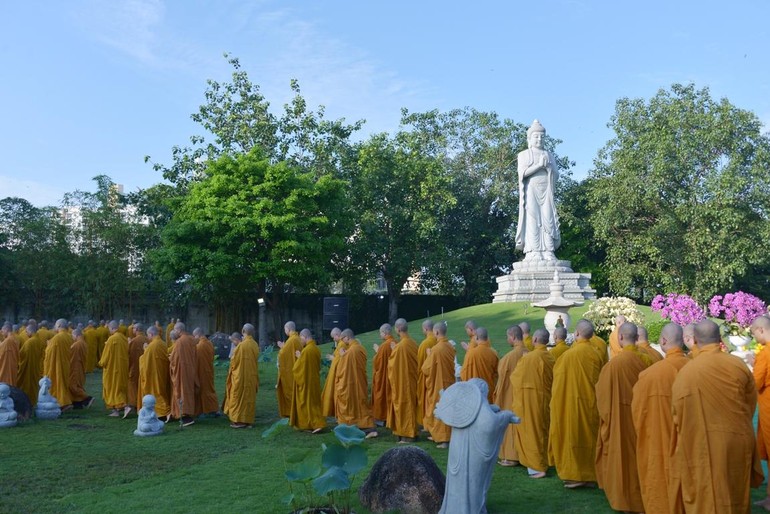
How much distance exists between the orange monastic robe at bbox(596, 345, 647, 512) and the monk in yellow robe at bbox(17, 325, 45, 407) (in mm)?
12039

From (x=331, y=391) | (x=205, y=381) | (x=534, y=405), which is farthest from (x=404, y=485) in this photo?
(x=205, y=381)

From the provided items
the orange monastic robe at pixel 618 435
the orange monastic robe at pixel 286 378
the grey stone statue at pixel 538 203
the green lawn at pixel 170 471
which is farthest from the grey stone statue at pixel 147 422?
the grey stone statue at pixel 538 203

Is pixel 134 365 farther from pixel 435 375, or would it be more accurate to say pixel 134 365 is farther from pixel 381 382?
pixel 435 375

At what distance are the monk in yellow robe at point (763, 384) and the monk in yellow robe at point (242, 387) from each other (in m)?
8.06

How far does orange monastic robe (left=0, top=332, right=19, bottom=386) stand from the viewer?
13922 millimetres

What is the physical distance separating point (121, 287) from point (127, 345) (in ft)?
65.5

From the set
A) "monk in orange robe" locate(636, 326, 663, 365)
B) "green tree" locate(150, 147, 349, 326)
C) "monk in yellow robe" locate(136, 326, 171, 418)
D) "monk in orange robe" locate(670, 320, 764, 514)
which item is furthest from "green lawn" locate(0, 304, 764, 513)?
"green tree" locate(150, 147, 349, 326)

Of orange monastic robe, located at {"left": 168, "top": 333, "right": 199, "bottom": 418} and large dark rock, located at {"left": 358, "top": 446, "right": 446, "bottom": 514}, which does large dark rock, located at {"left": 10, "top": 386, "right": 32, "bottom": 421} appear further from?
large dark rock, located at {"left": 358, "top": 446, "right": 446, "bottom": 514}

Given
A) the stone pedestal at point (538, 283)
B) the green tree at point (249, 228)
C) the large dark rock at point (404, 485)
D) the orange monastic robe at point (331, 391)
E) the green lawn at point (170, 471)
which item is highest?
the green tree at point (249, 228)

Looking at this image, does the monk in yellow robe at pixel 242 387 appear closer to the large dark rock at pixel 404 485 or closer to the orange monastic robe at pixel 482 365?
the orange monastic robe at pixel 482 365

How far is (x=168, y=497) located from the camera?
7848mm

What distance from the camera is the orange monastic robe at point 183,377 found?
12773mm

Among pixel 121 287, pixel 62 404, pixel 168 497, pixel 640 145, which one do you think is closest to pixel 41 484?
pixel 168 497

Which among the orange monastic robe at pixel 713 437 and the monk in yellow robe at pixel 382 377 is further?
the monk in yellow robe at pixel 382 377
